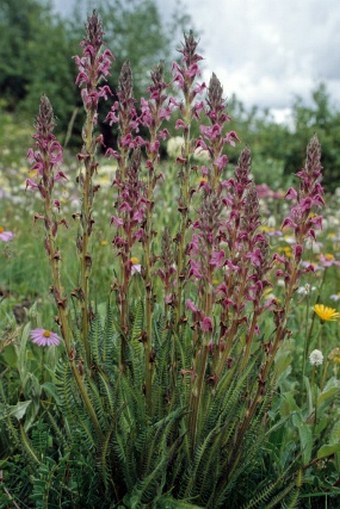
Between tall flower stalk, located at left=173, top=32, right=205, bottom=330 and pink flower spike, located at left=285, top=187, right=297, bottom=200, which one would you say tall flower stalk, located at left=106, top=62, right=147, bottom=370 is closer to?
tall flower stalk, located at left=173, top=32, right=205, bottom=330

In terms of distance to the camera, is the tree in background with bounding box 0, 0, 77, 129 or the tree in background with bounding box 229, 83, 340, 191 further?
the tree in background with bounding box 0, 0, 77, 129

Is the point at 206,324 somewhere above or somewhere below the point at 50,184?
below

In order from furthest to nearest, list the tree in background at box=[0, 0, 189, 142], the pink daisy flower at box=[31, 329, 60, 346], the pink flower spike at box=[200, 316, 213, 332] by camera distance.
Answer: the tree in background at box=[0, 0, 189, 142], the pink daisy flower at box=[31, 329, 60, 346], the pink flower spike at box=[200, 316, 213, 332]

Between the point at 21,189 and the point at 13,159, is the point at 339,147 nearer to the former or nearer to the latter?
the point at 13,159

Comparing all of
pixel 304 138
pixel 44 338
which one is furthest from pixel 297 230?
pixel 304 138

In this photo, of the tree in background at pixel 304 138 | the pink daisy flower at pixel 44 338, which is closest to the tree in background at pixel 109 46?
the tree in background at pixel 304 138

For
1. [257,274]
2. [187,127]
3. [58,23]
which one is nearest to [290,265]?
[257,274]

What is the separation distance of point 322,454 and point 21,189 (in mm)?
6806

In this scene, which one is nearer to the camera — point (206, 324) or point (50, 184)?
point (206, 324)

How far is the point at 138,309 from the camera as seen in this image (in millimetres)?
2375

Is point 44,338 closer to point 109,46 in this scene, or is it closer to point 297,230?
point 297,230

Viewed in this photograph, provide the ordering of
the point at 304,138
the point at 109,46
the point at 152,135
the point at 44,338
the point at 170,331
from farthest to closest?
1. the point at 109,46
2. the point at 304,138
3. the point at 44,338
4. the point at 170,331
5. the point at 152,135

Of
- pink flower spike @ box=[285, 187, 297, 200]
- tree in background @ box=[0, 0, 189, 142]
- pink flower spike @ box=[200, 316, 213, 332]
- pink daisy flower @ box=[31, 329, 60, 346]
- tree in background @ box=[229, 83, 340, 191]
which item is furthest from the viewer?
tree in background @ box=[0, 0, 189, 142]

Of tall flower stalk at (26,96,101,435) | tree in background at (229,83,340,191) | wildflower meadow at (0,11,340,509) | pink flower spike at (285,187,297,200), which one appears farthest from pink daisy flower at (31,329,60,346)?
tree in background at (229,83,340,191)
